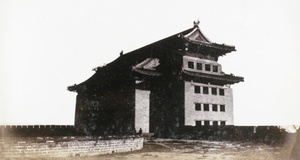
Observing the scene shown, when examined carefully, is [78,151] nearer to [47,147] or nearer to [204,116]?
[47,147]

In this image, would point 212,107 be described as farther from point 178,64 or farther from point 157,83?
point 157,83

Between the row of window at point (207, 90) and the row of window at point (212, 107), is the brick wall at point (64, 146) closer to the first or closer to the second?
the row of window at point (212, 107)

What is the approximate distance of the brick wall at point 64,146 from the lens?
348 inches

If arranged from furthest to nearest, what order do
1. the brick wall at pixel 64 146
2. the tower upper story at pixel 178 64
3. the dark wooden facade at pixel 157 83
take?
1. the tower upper story at pixel 178 64
2. the dark wooden facade at pixel 157 83
3. the brick wall at pixel 64 146

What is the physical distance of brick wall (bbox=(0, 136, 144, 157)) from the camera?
348 inches

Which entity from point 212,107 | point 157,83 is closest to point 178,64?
point 157,83

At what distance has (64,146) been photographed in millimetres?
10211

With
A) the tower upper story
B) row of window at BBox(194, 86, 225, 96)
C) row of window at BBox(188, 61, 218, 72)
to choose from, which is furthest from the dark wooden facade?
row of window at BBox(188, 61, 218, 72)

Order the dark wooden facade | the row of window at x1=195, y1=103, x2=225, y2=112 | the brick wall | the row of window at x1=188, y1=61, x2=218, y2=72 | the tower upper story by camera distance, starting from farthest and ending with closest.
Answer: the row of window at x1=188, y1=61, x2=218, y2=72 < the row of window at x1=195, y1=103, x2=225, y2=112 < the tower upper story < the dark wooden facade < the brick wall

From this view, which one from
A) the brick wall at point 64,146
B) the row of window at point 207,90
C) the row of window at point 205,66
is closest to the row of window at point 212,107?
the row of window at point 207,90

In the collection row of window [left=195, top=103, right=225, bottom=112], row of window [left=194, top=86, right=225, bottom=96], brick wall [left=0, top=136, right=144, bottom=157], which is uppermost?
row of window [left=194, top=86, right=225, bottom=96]

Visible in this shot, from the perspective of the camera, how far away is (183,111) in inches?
834

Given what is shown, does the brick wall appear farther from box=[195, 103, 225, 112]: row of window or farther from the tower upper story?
box=[195, 103, 225, 112]: row of window

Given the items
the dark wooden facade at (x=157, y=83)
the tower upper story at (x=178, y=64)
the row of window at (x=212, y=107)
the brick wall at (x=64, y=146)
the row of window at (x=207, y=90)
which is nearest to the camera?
the brick wall at (x=64, y=146)
